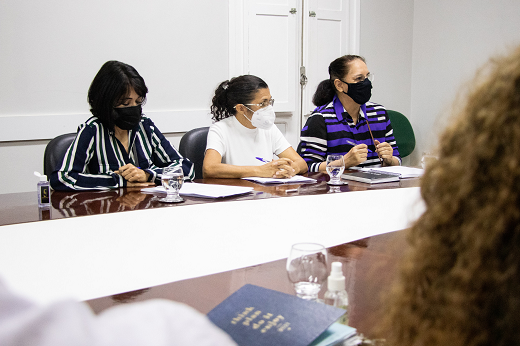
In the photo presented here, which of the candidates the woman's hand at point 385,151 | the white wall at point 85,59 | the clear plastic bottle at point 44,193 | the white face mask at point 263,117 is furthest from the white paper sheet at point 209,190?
the white wall at point 85,59

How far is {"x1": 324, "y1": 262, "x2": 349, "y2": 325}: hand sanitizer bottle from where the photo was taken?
81 centimetres

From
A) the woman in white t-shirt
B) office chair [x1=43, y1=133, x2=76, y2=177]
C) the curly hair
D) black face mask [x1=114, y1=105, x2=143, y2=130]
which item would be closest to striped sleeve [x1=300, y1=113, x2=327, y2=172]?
the woman in white t-shirt

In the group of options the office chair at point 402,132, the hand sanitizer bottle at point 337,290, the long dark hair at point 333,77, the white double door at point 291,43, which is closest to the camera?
the hand sanitizer bottle at point 337,290

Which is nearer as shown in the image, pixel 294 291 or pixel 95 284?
pixel 294 291

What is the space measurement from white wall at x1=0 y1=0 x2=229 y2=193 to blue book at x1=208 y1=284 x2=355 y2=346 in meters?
3.04

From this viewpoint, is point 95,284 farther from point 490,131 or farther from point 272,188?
point 272,188

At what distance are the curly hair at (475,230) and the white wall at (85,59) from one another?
3437mm

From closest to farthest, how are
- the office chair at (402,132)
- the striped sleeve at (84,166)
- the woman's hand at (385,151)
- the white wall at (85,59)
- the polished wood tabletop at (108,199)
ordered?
the polished wood tabletop at (108,199)
the striped sleeve at (84,166)
the woman's hand at (385,151)
the white wall at (85,59)
the office chair at (402,132)

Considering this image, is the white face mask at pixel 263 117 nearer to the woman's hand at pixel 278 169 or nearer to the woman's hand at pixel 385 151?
the woman's hand at pixel 278 169

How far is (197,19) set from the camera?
3910 mm

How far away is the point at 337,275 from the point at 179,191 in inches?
51.0

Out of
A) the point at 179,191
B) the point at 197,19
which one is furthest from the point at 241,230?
the point at 197,19

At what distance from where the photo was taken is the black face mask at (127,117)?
2.38 meters

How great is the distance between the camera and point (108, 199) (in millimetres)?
1942
